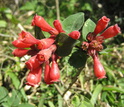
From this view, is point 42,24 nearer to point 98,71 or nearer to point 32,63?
point 32,63

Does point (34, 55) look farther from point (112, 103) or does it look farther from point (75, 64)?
point (112, 103)

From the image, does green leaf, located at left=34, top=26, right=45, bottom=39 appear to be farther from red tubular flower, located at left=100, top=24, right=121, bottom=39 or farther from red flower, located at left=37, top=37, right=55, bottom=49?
red tubular flower, located at left=100, top=24, right=121, bottom=39

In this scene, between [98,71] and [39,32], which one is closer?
[98,71]

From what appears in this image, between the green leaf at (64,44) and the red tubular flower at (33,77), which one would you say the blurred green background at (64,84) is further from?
the red tubular flower at (33,77)

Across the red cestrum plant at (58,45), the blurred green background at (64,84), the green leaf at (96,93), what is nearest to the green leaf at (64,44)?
the red cestrum plant at (58,45)

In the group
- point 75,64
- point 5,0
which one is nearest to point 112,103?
point 75,64

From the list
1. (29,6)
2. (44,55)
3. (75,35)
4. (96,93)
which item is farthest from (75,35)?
(29,6)

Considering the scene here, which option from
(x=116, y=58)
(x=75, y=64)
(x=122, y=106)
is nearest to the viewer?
(x=75, y=64)
